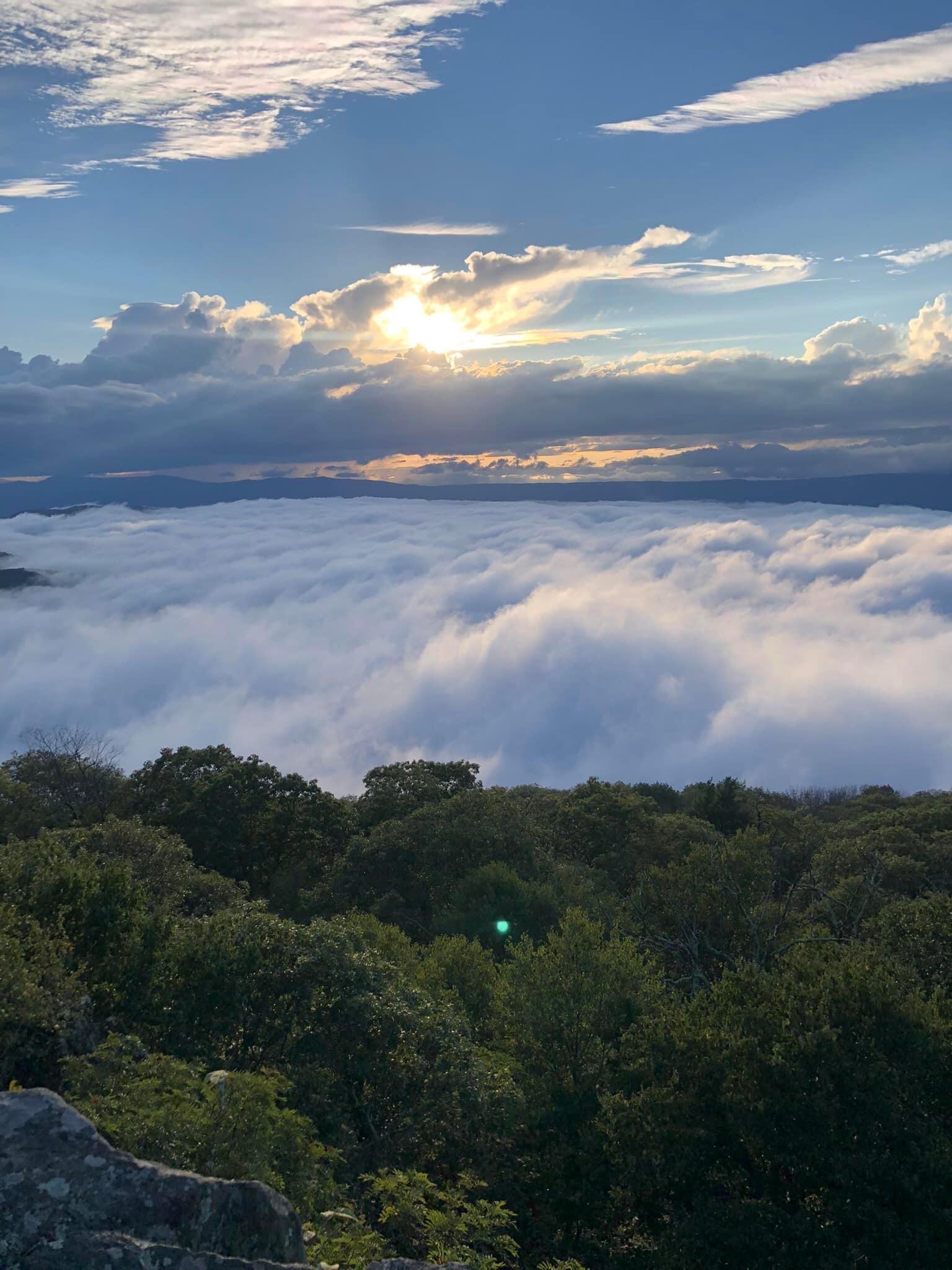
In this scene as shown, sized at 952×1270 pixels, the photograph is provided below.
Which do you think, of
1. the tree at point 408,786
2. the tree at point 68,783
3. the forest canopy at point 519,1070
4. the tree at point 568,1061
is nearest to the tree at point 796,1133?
the forest canopy at point 519,1070

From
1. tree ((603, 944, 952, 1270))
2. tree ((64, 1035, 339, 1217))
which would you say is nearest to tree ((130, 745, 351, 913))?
tree ((603, 944, 952, 1270))

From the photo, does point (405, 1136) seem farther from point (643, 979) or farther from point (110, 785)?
point (110, 785)

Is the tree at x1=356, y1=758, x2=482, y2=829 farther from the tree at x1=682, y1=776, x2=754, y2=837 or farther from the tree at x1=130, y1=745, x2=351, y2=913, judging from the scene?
the tree at x1=682, y1=776, x2=754, y2=837

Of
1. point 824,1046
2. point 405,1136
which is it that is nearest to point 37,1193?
point 405,1136

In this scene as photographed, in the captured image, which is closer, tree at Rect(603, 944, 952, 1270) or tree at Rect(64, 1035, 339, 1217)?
tree at Rect(64, 1035, 339, 1217)

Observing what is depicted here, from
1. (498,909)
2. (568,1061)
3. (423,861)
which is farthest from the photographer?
(423,861)

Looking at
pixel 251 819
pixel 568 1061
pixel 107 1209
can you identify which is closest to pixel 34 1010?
pixel 107 1209

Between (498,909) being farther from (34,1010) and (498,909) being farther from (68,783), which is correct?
(68,783)

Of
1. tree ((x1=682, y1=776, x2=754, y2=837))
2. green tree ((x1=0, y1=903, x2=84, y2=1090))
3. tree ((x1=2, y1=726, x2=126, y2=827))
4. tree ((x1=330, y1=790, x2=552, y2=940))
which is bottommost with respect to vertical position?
tree ((x1=682, y1=776, x2=754, y2=837))

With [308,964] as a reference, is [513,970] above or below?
below
